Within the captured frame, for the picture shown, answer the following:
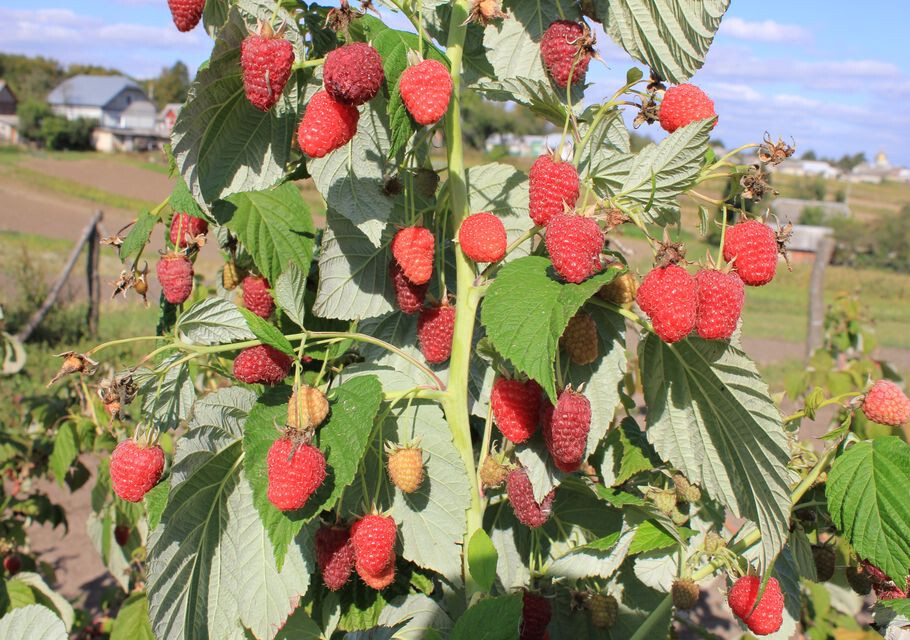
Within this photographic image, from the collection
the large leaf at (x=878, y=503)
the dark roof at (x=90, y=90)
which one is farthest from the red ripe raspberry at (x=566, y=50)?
the dark roof at (x=90, y=90)

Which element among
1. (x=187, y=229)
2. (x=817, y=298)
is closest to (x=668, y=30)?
(x=187, y=229)

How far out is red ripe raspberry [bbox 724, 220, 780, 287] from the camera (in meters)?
1.05

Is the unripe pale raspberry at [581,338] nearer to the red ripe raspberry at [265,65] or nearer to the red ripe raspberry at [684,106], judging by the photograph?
the red ripe raspberry at [684,106]

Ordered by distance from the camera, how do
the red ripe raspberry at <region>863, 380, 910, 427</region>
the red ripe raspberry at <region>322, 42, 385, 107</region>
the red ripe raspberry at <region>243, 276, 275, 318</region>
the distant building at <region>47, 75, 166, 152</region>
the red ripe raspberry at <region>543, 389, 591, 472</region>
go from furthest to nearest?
the distant building at <region>47, 75, 166, 152</region> < the red ripe raspberry at <region>243, 276, 275, 318</region> < the red ripe raspberry at <region>863, 380, 910, 427</region> < the red ripe raspberry at <region>543, 389, 591, 472</region> < the red ripe raspberry at <region>322, 42, 385, 107</region>

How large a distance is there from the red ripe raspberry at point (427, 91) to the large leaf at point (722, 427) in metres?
0.52

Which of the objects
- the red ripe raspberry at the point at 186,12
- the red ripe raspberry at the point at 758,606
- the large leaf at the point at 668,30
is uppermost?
the large leaf at the point at 668,30

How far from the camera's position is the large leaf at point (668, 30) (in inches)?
49.5

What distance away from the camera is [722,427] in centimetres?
122

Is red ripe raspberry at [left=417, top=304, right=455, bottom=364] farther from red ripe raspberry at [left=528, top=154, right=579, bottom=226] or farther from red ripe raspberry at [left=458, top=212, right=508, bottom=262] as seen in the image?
red ripe raspberry at [left=528, top=154, right=579, bottom=226]

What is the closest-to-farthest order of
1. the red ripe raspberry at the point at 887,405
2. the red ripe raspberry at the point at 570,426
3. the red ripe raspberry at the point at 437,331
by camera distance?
the red ripe raspberry at the point at 570,426, the red ripe raspberry at the point at 887,405, the red ripe raspberry at the point at 437,331

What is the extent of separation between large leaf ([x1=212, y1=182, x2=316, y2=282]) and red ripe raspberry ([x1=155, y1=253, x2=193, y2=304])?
20 centimetres

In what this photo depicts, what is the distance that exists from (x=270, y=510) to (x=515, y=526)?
58cm

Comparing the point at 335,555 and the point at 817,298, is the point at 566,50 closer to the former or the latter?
the point at 335,555

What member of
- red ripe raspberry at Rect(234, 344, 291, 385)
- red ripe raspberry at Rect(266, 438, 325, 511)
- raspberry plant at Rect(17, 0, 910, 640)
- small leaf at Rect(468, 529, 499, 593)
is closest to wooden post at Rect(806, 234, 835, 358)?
raspberry plant at Rect(17, 0, 910, 640)
